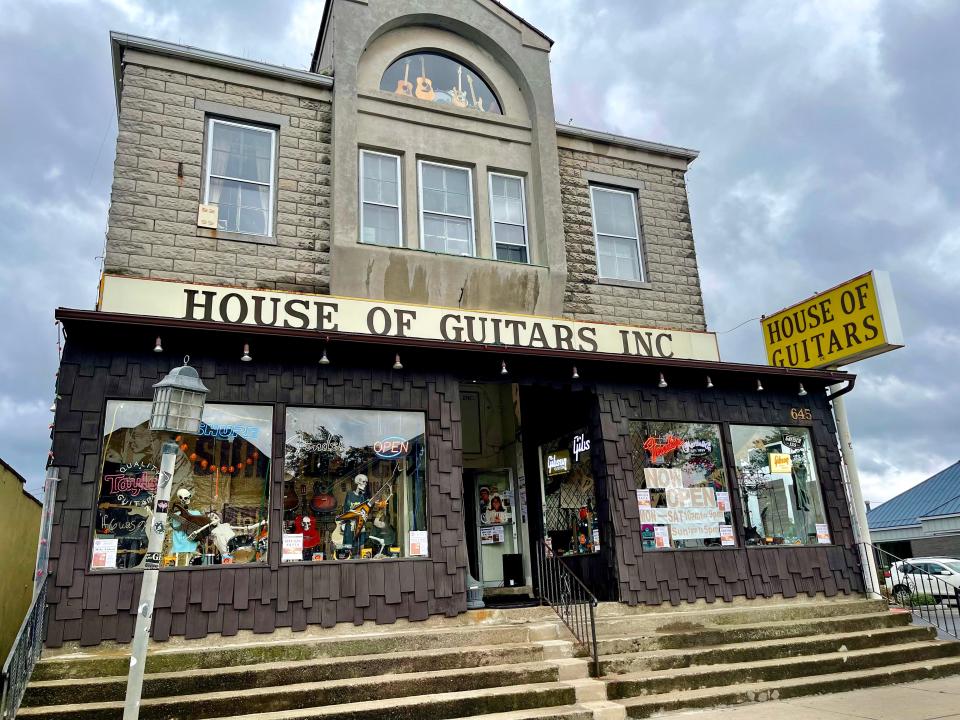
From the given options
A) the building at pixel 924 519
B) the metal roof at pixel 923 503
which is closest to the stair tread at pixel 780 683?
the building at pixel 924 519

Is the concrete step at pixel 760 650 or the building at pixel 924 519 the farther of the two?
the building at pixel 924 519

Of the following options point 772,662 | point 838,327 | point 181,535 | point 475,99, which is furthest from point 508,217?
point 772,662

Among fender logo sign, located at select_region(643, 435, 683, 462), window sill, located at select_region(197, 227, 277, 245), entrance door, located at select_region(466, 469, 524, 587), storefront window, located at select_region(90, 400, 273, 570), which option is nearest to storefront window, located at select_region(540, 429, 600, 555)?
fender logo sign, located at select_region(643, 435, 683, 462)

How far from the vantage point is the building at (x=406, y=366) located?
29.0ft

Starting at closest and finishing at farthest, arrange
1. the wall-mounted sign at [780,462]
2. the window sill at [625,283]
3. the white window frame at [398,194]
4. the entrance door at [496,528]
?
the wall-mounted sign at [780,462]
the white window frame at [398,194]
the entrance door at [496,528]
the window sill at [625,283]

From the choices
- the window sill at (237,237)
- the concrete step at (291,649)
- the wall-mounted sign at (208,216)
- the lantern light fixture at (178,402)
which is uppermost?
the wall-mounted sign at (208,216)

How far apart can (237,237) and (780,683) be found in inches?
375

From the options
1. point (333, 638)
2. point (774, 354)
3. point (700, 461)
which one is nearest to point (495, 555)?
point (700, 461)

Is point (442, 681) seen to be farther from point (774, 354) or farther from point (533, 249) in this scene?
point (774, 354)

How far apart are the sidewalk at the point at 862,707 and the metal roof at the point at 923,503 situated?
29.7 m

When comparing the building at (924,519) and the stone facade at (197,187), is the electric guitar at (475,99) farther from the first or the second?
the building at (924,519)

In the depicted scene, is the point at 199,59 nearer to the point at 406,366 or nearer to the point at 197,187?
the point at 197,187

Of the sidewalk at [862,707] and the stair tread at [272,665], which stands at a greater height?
the stair tread at [272,665]

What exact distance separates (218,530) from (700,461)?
7.05 meters
